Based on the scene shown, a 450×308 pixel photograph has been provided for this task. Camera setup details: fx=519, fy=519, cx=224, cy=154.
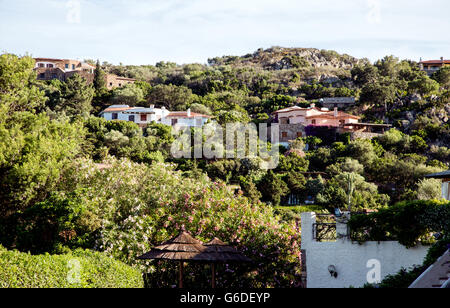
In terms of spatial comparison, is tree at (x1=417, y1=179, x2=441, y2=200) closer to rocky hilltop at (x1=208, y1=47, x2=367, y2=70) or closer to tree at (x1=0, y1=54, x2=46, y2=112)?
tree at (x1=0, y1=54, x2=46, y2=112)

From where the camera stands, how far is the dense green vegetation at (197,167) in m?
16.5

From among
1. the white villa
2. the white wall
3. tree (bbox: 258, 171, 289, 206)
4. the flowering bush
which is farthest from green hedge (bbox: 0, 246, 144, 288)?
the white villa

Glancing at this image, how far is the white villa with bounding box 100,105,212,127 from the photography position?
6488 cm

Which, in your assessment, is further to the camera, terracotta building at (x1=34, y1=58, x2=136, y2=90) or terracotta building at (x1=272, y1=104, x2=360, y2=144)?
terracotta building at (x1=34, y1=58, x2=136, y2=90)

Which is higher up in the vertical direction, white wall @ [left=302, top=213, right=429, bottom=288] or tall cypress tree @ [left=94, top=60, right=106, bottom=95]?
tall cypress tree @ [left=94, top=60, right=106, bottom=95]

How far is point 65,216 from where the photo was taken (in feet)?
54.8

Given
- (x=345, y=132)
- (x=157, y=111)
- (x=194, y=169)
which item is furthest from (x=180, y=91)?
(x=194, y=169)

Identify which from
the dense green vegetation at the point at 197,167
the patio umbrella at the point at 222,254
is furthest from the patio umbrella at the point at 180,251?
the dense green vegetation at the point at 197,167

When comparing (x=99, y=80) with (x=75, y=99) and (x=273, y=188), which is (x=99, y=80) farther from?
(x=273, y=188)

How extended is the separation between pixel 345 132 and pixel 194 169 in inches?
841

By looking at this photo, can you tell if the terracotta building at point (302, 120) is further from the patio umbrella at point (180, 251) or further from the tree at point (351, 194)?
the patio umbrella at point (180, 251)

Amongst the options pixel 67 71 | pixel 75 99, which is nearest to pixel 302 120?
pixel 75 99

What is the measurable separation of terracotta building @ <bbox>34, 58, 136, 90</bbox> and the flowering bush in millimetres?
71648

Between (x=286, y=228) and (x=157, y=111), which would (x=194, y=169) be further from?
(x=286, y=228)
